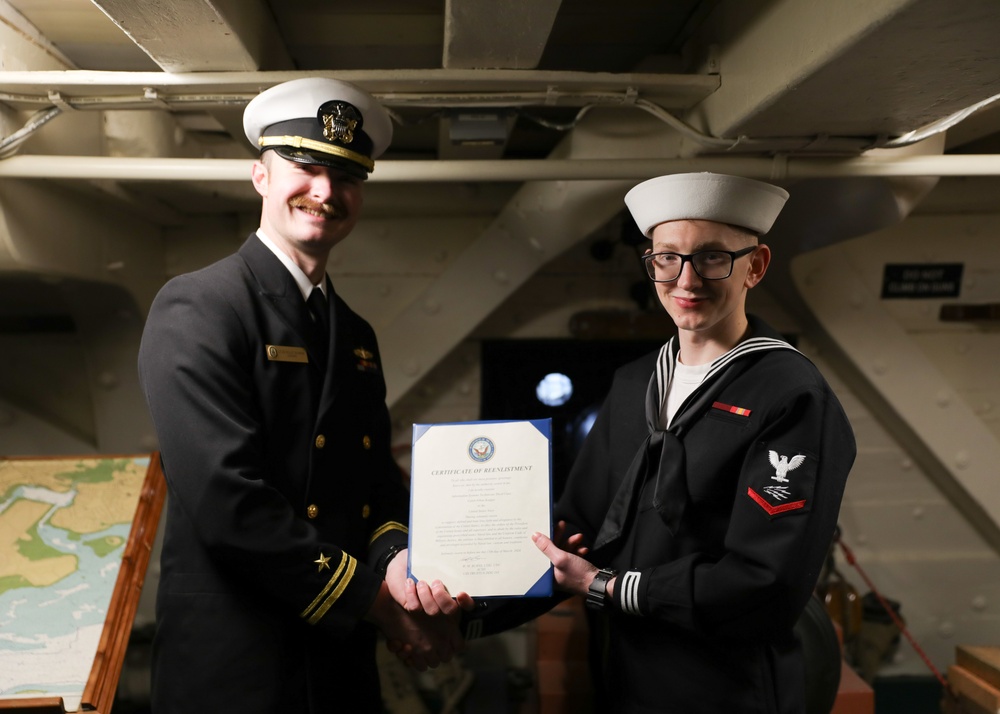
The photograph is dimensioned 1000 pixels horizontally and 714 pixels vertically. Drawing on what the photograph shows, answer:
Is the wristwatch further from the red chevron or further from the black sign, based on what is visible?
the black sign

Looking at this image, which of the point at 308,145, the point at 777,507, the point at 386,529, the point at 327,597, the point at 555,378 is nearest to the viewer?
the point at 777,507

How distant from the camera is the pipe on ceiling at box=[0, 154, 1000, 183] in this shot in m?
2.12

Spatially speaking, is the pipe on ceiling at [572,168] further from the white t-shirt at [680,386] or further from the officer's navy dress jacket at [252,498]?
the white t-shirt at [680,386]

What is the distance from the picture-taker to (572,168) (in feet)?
7.10

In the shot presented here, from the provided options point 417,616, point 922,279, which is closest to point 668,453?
point 417,616

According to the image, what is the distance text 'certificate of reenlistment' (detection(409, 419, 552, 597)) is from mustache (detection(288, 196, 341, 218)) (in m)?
0.61

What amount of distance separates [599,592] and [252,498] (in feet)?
2.64

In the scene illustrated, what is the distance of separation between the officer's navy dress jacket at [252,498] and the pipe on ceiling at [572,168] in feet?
2.07

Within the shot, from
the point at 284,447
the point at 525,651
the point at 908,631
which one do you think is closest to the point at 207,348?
the point at 284,447

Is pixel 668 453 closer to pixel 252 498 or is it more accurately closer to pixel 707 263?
pixel 707 263

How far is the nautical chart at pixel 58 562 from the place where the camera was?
199 cm

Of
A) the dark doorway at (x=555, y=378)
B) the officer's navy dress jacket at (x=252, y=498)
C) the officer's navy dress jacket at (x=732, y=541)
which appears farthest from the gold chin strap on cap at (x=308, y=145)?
the dark doorway at (x=555, y=378)

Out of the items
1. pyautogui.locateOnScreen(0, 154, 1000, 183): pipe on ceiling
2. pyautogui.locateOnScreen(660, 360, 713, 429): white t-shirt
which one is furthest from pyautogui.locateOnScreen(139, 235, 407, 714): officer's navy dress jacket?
pyautogui.locateOnScreen(660, 360, 713, 429): white t-shirt

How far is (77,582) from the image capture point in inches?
85.5
